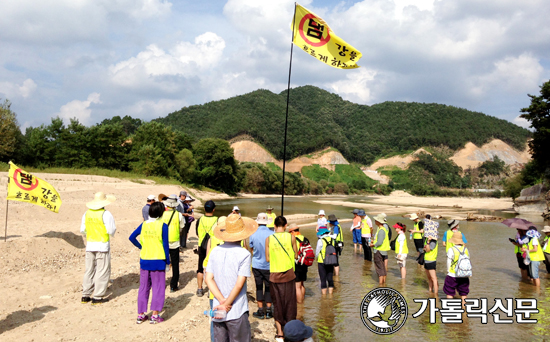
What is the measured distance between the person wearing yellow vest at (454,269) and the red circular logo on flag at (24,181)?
1132 cm

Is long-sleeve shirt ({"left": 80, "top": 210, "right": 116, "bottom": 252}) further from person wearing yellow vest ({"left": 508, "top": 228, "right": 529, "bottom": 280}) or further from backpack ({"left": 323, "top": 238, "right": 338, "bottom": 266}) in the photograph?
person wearing yellow vest ({"left": 508, "top": 228, "right": 529, "bottom": 280})

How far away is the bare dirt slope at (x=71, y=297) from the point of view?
5848 mm

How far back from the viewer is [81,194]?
24.2 metres

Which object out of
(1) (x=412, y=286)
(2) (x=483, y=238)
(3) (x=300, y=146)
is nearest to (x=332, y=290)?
(1) (x=412, y=286)

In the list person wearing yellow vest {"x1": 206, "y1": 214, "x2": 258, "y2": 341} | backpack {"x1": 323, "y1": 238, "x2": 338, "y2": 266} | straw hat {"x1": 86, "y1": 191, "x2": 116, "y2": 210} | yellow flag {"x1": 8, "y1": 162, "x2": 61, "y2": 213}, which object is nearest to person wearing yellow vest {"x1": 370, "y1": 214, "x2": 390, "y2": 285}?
backpack {"x1": 323, "y1": 238, "x2": 338, "y2": 266}

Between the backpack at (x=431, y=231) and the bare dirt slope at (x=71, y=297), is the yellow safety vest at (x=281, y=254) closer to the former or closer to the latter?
the bare dirt slope at (x=71, y=297)

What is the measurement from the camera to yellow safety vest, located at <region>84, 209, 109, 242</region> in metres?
6.96

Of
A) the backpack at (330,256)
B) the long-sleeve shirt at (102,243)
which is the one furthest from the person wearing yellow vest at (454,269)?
the long-sleeve shirt at (102,243)

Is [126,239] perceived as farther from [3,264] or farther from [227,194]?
[227,194]

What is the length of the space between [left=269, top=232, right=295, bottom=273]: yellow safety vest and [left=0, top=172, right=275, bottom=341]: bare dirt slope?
1.41 metres

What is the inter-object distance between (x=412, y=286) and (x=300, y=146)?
147m

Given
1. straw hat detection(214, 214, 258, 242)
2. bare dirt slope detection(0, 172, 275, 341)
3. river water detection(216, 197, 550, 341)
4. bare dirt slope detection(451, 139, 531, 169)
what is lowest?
river water detection(216, 197, 550, 341)

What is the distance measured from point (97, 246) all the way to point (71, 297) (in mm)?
1637

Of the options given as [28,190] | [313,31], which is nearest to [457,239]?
[313,31]
